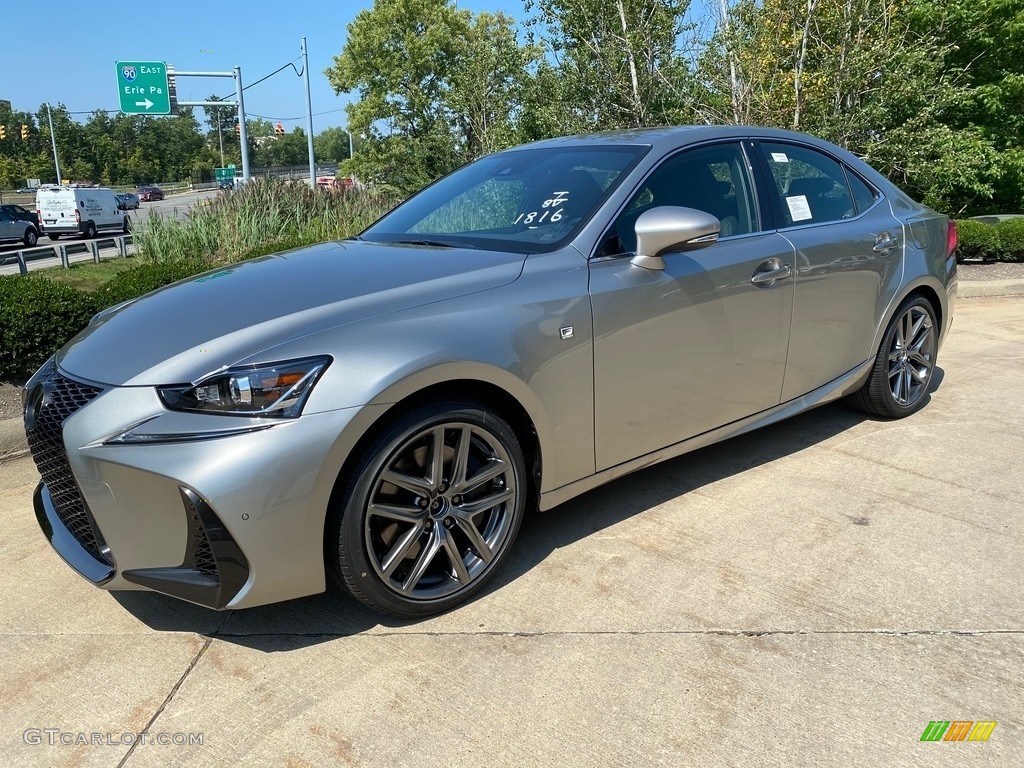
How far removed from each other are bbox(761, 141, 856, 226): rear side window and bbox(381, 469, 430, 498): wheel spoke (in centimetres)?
225

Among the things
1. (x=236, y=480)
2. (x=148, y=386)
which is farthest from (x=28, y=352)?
(x=236, y=480)

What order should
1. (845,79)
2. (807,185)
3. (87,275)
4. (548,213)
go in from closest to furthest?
1. (548,213)
2. (807,185)
3. (845,79)
4. (87,275)

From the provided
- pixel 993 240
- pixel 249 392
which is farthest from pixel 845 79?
pixel 249 392

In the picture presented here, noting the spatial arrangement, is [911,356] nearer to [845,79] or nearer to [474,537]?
[474,537]

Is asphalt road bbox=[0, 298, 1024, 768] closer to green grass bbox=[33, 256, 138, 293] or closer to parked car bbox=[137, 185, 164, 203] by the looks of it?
green grass bbox=[33, 256, 138, 293]

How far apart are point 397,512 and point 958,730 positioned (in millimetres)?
1742

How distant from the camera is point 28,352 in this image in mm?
5242

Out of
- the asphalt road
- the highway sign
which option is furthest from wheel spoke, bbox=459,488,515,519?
the highway sign

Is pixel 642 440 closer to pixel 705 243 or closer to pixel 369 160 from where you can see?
pixel 705 243

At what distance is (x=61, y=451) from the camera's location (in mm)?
2574

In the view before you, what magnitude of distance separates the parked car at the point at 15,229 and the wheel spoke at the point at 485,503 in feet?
105

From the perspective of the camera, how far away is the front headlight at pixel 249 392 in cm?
240

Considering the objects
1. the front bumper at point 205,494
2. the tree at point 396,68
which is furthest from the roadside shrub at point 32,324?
the tree at point 396,68

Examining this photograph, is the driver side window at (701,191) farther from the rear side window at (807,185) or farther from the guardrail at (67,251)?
the guardrail at (67,251)
